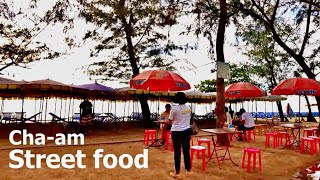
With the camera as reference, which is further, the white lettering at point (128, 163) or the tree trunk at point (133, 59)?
the tree trunk at point (133, 59)

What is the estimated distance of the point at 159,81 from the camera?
8.07 metres

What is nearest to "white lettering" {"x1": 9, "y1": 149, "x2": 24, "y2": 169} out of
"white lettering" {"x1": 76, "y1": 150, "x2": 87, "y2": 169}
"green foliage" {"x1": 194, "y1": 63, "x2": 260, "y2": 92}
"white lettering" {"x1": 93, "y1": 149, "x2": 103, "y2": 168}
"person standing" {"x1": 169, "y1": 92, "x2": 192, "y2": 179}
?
"white lettering" {"x1": 76, "y1": 150, "x2": 87, "y2": 169}

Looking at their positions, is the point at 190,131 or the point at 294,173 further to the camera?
the point at 294,173

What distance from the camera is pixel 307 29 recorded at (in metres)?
13.6

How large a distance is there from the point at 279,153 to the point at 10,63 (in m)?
12.5

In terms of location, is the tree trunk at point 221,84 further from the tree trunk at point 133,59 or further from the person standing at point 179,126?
the tree trunk at point 133,59

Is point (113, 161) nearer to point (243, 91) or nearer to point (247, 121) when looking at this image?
point (247, 121)

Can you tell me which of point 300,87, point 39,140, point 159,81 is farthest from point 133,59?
point 300,87

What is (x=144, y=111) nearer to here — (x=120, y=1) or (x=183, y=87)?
(x=120, y=1)

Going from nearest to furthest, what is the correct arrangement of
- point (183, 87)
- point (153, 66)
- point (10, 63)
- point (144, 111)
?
point (183, 87) → point (10, 63) → point (153, 66) → point (144, 111)

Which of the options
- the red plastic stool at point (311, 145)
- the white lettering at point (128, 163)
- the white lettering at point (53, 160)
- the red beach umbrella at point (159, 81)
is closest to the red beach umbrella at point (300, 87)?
the red plastic stool at point (311, 145)

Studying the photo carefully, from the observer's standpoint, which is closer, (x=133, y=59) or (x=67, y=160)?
(x=67, y=160)

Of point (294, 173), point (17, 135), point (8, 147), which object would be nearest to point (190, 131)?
point (294, 173)

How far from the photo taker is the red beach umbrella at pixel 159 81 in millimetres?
7988
